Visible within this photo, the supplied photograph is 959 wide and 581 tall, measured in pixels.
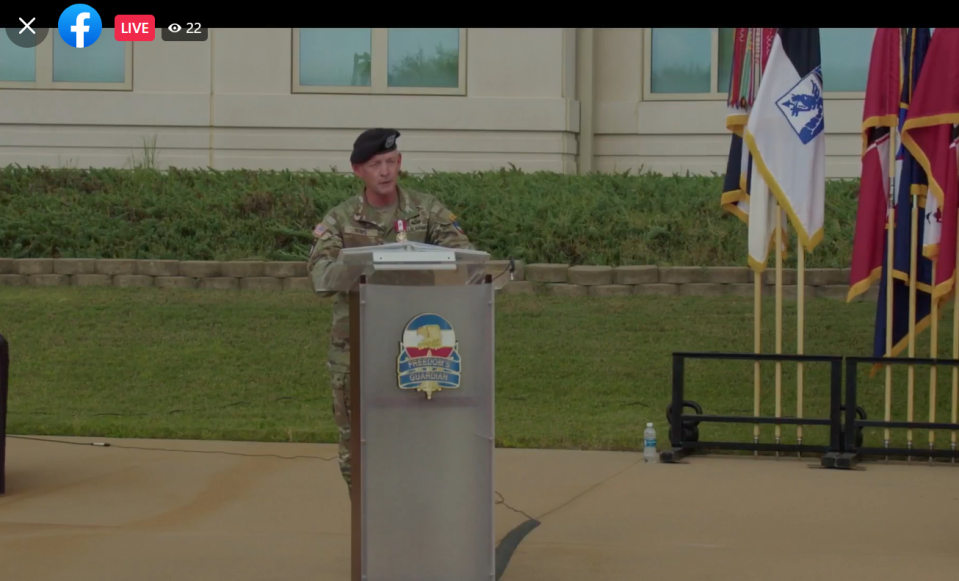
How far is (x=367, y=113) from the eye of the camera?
1823 cm

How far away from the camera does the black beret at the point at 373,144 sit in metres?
5.55

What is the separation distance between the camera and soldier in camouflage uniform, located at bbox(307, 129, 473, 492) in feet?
18.4

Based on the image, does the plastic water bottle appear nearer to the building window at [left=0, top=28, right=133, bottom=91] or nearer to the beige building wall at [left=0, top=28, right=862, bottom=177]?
the beige building wall at [left=0, top=28, right=862, bottom=177]

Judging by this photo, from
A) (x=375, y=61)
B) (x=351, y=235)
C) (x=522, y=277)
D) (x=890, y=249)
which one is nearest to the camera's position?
(x=351, y=235)

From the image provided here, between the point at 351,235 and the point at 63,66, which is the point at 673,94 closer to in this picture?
the point at 63,66

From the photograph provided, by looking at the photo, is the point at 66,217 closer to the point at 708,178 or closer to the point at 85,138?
the point at 85,138

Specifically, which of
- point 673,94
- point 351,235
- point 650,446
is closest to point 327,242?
point 351,235

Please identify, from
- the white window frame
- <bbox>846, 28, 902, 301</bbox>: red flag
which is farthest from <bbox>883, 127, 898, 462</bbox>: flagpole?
the white window frame

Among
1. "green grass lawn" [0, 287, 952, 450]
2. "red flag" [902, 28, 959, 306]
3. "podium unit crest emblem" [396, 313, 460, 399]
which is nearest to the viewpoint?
"podium unit crest emblem" [396, 313, 460, 399]

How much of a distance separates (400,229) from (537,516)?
2.09m

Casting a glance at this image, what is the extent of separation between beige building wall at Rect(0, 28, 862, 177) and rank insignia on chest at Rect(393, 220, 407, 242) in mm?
12444

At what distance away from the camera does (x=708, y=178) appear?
16578 mm
